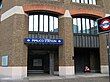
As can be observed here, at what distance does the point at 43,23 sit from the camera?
3080cm

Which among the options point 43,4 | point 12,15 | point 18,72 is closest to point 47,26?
point 43,4

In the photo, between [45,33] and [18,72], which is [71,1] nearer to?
[45,33]

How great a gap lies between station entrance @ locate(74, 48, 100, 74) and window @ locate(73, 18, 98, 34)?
4009 millimetres

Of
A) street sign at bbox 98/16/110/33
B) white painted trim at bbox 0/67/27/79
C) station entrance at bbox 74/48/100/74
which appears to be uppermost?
street sign at bbox 98/16/110/33

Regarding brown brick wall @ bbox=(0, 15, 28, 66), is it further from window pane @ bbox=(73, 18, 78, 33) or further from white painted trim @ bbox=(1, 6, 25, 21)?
window pane @ bbox=(73, 18, 78, 33)

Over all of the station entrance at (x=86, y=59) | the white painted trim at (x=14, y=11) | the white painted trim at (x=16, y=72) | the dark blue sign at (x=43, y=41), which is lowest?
the white painted trim at (x=16, y=72)

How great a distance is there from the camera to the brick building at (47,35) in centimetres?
2817

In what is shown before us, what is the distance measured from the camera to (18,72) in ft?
89.5

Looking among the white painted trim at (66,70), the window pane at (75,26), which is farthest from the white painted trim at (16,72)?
the window pane at (75,26)

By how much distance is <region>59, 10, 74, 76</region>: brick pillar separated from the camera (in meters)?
29.6

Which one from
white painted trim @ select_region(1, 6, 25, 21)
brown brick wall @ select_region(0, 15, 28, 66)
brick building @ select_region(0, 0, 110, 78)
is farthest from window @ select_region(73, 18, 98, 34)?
white painted trim @ select_region(1, 6, 25, 21)

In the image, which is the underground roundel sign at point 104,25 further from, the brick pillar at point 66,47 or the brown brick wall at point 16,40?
the brick pillar at point 66,47

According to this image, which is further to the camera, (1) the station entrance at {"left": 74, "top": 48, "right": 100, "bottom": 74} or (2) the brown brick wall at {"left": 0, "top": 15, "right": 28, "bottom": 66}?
(1) the station entrance at {"left": 74, "top": 48, "right": 100, "bottom": 74}

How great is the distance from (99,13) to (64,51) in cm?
849
